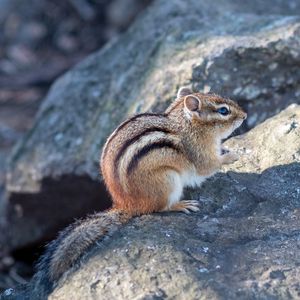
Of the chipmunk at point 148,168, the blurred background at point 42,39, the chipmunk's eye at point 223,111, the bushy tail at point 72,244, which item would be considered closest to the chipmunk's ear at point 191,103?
the chipmunk at point 148,168

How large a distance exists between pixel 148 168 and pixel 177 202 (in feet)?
1.04

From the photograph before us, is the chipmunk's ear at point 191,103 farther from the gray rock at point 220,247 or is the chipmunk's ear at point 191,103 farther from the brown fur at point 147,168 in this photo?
the gray rock at point 220,247

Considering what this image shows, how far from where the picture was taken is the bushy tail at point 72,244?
4.43 metres

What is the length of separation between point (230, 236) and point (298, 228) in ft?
1.31

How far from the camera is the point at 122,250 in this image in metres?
4.39

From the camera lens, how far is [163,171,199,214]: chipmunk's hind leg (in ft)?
15.8

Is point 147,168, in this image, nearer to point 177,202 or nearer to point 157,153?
point 157,153

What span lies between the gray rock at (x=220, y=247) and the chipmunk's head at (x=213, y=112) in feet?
0.92

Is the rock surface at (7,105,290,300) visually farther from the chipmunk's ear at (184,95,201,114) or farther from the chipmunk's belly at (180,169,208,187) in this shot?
the chipmunk's ear at (184,95,201,114)

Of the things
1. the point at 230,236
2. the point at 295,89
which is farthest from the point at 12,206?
the point at 230,236

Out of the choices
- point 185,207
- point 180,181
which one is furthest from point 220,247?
point 180,181

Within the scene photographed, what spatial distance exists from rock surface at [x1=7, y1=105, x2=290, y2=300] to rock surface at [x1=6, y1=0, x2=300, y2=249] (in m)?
1.19

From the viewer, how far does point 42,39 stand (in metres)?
11.0

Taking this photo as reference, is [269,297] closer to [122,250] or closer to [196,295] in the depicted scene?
[196,295]
